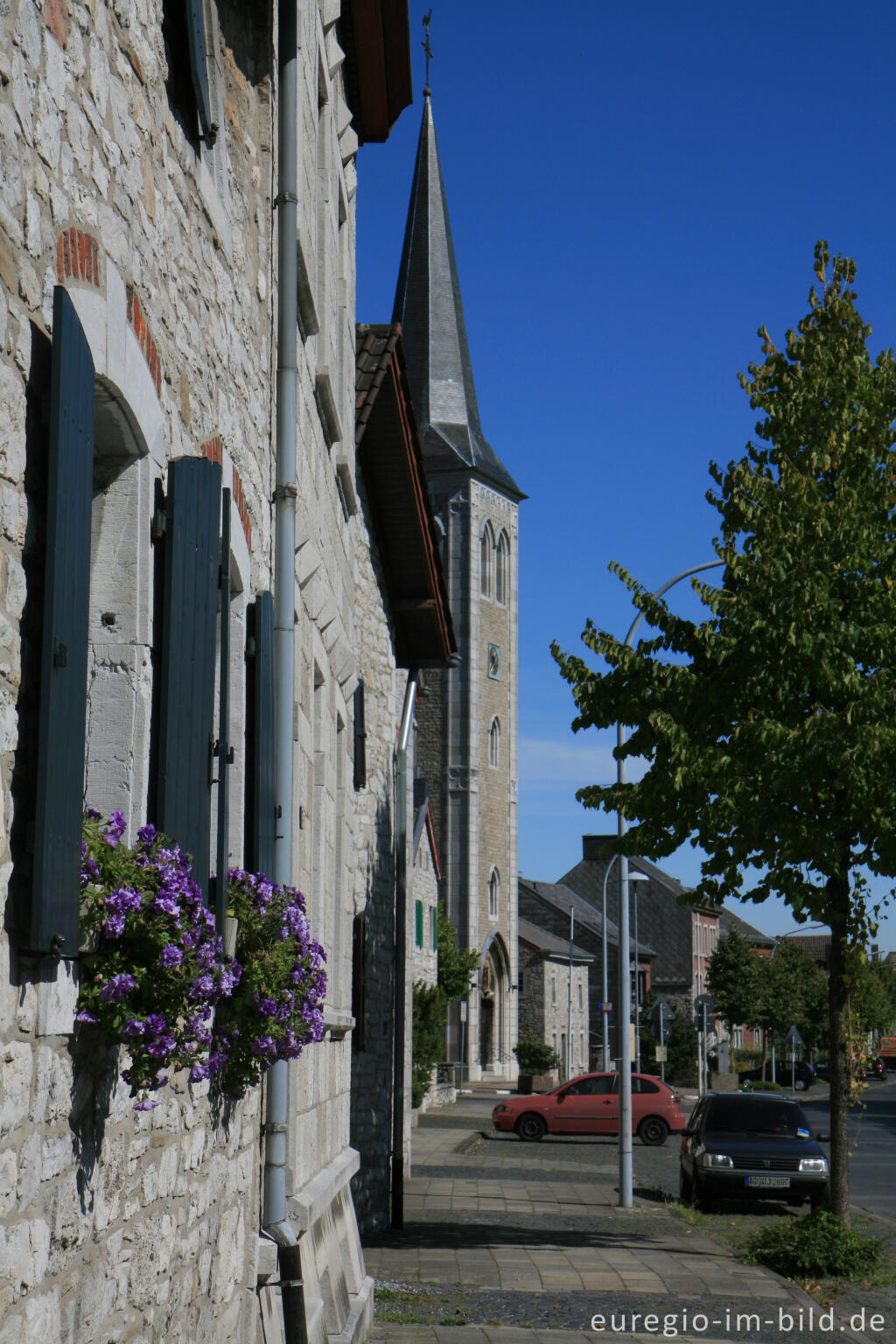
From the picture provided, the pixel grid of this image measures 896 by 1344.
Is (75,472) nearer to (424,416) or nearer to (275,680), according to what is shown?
(275,680)

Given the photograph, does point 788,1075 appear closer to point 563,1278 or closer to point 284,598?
point 563,1278

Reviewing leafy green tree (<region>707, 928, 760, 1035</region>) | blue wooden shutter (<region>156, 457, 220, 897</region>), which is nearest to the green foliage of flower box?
blue wooden shutter (<region>156, 457, 220, 897</region>)

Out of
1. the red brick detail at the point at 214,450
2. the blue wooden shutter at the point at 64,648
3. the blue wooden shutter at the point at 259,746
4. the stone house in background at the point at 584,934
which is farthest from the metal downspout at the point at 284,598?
the stone house in background at the point at 584,934

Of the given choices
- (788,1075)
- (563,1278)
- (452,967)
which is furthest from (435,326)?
(563,1278)

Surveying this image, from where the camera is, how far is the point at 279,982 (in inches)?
196

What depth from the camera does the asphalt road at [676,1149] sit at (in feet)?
70.0

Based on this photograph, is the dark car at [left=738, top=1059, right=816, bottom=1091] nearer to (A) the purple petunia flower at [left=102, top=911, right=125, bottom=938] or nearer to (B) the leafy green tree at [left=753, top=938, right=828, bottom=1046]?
(B) the leafy green tree at [left=753, top=938, right=828, bottom=1046]

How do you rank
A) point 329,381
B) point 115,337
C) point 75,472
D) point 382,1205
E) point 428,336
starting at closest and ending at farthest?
point 75,472 → point 115,337 → point 329,381 → point 382,1205 → point 428,336

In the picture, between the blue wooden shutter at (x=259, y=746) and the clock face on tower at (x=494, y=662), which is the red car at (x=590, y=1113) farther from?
the clock face on tower at (x=494, y=662)

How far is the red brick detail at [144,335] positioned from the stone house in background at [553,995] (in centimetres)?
6385

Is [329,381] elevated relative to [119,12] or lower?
elevated

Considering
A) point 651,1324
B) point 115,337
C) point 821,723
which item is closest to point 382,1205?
point 651,1324

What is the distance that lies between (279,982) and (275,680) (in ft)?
6.05

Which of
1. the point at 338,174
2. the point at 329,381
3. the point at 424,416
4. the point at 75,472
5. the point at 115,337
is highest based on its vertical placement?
the point at 424,416
